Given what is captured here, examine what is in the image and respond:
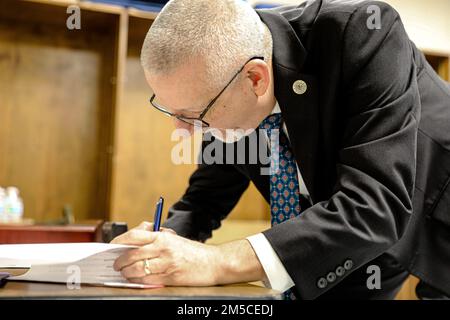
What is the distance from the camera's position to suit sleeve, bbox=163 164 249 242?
140 cm

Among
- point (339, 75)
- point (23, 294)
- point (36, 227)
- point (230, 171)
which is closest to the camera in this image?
point (23, 294)

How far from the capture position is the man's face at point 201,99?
1.06m

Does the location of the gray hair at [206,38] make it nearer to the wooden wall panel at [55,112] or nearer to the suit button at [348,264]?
the suit button at [348,264]

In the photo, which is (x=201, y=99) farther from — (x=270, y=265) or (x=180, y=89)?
(x=270, y=265)

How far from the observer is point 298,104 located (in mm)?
1125

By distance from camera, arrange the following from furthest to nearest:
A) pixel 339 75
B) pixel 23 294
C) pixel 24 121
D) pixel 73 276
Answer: pixel 24 121
pixel 339 75
pixel 73 276
pixel 23 294

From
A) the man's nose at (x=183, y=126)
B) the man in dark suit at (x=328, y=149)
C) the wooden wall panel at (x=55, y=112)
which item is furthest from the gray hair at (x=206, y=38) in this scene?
the wooden wall panel at (x=55, y=112)

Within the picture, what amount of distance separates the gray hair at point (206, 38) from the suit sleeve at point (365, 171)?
20 centimetres

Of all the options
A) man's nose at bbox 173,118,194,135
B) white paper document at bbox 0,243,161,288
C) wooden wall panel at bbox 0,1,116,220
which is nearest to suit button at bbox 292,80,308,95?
man's nose at bbox 173,118,194,135

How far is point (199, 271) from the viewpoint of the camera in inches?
33.0

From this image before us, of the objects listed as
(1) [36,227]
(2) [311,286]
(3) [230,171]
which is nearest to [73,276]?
(2) [311,286]

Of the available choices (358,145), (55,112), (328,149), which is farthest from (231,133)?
(55,112)

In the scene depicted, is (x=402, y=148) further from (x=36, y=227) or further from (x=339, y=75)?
(x=36, y=227)

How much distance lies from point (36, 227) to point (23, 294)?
1433 mm
